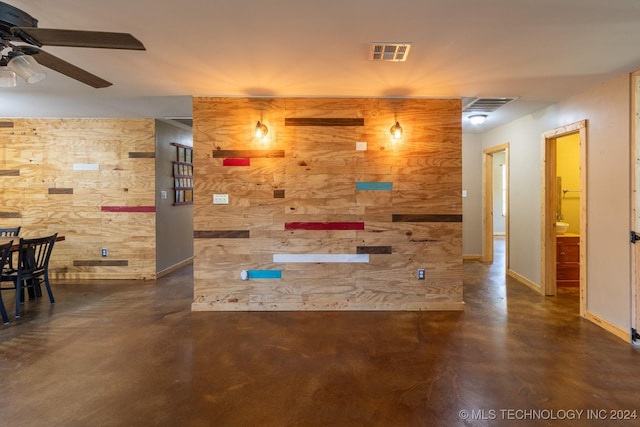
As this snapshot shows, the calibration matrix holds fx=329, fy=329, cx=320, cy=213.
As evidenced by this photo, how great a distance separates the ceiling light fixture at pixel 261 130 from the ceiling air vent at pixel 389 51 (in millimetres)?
1593

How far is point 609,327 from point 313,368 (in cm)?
314

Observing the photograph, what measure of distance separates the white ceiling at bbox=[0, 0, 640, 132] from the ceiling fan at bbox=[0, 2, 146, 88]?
0.23 m

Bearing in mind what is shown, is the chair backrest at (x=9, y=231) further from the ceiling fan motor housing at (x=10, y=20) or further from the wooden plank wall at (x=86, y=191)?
the ceiling fan motor housing at (x=10, y=20)

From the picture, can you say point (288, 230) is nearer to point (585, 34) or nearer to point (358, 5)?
point (358, 5)

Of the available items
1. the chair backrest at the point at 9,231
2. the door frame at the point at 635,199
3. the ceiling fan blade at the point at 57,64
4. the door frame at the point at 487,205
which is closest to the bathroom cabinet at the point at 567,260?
the door frame at the point at 487,205

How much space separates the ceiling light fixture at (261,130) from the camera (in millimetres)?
3941

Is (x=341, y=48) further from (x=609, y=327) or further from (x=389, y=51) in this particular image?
(x=609, y=327)

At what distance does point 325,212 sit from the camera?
13.3ft

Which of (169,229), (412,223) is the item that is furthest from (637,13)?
(169,229)

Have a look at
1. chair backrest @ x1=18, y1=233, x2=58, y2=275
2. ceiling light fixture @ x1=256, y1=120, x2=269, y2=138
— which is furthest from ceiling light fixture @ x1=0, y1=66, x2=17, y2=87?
chair backrest @ x1=18, y1=233, x2=58, y2=275

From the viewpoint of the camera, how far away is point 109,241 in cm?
549

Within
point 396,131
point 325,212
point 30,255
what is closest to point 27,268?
point 30,255

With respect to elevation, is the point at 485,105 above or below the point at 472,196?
above

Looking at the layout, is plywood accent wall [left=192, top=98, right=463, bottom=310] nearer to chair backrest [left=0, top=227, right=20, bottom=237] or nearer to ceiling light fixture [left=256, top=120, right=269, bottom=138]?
ceiling light fixture [left=256, top=120, right=269, bottom=138]
